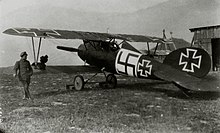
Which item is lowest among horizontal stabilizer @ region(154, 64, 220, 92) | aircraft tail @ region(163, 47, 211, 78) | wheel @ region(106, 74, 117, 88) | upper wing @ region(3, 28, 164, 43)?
wheel @ region(106, 74, 117, 88)

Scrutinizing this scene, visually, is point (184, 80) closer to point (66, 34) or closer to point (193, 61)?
point (193, 61)

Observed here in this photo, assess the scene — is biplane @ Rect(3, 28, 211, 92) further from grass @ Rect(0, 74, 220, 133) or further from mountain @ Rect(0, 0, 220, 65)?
grass @ Rect(0, 74, 220, 133)

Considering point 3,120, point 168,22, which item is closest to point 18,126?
point 3,120

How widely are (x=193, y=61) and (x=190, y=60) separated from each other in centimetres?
5

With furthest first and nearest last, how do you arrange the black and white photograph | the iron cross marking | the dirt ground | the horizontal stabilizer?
the iron cross marking
the horizontal stabilizer
the black and white photograph
the dirt ground

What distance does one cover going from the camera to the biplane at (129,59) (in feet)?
13.4

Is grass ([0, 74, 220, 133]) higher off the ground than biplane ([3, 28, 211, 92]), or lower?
lower

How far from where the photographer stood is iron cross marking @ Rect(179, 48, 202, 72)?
4043 mm

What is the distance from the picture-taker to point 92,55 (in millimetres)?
6023

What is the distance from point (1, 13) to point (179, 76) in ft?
9.04

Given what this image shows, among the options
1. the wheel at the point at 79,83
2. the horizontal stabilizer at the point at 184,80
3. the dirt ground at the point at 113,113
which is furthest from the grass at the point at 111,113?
the wheel at the point at 79,83

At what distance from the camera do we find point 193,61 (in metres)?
4.11

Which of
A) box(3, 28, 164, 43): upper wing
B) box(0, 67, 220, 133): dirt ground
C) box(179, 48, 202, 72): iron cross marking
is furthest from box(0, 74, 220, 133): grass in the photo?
box(3, 28, 164, 43): upper wing

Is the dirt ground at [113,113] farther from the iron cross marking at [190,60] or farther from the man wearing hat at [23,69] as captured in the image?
the iron cross marking at [190,60]
